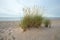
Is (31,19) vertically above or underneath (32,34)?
above

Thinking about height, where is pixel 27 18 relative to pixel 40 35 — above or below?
above

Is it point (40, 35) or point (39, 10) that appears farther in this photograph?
point (39, 10)

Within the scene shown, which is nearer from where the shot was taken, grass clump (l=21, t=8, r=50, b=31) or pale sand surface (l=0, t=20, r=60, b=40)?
pale sand surface (l=0, t=20, r=60, b=40)

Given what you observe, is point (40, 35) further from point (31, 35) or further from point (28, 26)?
point (28, 26)

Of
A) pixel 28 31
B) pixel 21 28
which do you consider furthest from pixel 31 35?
pixel 21 28

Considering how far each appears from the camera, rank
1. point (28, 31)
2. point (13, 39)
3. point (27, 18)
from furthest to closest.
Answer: point (27, 18) → point (28, 31) → point (13, 39)

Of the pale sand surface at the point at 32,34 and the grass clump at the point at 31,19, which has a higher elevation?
the grass clump at the point at 31,19

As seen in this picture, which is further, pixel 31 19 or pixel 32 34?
pixel 31 19

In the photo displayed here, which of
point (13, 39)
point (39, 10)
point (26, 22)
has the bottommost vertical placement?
point (13, 39)

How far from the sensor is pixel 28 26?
715 cm

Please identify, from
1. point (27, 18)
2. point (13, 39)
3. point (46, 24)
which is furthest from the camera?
point (46, 24)

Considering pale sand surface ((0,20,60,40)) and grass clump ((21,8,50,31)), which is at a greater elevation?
grass clump ((21,8,50,31))

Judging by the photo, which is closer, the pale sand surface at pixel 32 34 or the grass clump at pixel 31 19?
the pale sand surface at pixel 32 34

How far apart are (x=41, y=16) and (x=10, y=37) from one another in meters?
1.80
